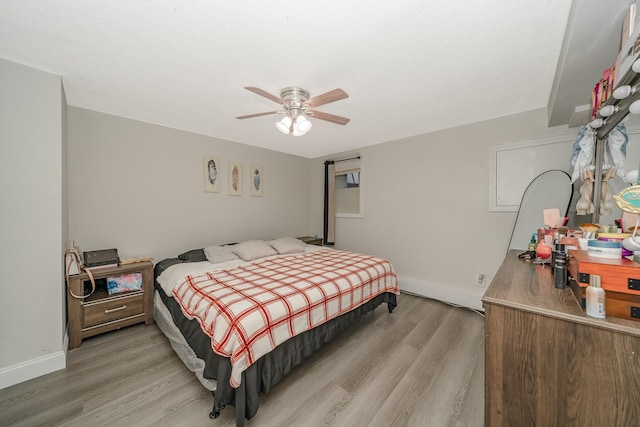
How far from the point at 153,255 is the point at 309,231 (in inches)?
107

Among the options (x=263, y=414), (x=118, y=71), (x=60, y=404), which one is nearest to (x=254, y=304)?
(x=263, y=414)

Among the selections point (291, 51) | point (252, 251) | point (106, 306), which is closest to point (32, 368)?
point (106, 306)

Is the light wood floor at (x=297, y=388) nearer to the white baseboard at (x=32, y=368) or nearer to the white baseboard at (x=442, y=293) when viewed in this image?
the white baseboard at (x=32, y=368)

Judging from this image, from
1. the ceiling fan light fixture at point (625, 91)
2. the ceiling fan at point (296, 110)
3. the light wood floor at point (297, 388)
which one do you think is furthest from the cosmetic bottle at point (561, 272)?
the ceiling fan at point (296, 110)

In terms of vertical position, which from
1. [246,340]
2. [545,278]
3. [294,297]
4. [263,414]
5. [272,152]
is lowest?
[263,414]

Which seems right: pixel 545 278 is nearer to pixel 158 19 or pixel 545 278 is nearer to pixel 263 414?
pixel 263 414

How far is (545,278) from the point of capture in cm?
128

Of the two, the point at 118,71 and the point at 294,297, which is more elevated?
the point at 118,71

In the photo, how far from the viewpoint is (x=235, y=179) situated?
3650mm

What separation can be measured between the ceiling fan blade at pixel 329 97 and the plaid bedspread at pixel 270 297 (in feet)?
4.92

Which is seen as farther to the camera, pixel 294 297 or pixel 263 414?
pixel 294 297

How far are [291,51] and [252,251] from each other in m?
2.25

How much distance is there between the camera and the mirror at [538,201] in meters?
2.34

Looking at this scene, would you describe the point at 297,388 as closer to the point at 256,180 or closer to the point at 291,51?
the point at 291,51
